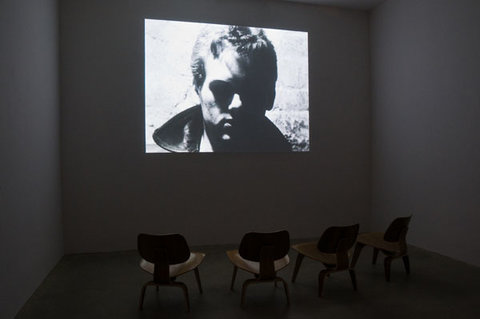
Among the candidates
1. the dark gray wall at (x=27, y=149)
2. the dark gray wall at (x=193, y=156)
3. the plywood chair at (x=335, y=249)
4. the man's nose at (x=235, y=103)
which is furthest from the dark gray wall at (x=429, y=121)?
the dark gray wall at (x=27, y=149)

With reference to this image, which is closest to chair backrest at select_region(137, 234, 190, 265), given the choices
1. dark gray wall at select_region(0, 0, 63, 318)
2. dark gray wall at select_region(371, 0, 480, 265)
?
dark gray wall at select_region(0, 0, 63, 318)

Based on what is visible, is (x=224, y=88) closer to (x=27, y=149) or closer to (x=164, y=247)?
(x=27, y=149)

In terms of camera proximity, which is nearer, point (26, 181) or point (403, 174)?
point (26, 181)

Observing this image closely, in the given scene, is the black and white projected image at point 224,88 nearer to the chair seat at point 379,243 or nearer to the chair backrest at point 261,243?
the chair seat at point 379,243

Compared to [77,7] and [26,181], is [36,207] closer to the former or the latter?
[26,181]

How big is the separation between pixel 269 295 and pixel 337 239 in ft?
2.59

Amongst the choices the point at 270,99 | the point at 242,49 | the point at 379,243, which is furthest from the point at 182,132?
the point at 379,243

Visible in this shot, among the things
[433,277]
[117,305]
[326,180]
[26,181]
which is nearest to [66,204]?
[26,181]

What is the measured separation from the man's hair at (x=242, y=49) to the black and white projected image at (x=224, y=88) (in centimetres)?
1

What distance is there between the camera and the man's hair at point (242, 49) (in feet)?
18.4

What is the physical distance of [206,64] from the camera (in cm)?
562

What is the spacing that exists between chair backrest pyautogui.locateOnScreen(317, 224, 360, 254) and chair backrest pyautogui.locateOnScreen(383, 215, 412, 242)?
59cm

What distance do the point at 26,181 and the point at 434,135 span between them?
4.66 meters

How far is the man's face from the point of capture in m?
5.62
